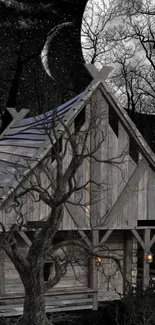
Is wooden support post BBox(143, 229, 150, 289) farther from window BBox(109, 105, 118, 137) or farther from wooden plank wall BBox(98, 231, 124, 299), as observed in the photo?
window BBox(109, 105, 118, 137)

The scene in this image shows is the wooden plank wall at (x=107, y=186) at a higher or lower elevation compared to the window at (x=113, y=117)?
lower

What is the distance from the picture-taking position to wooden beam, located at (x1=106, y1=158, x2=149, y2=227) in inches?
455

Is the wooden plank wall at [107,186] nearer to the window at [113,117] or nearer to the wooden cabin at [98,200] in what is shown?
the wooden cabin at [98,200]

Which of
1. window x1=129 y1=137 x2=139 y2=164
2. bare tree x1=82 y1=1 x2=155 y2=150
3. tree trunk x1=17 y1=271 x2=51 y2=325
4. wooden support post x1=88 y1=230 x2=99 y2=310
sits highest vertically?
bare tree x1=82 y1=1 x2=155 y2=150

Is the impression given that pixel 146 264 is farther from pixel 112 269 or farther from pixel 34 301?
pixel 34 301

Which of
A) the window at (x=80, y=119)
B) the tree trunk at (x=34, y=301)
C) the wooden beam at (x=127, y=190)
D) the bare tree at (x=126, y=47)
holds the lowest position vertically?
the tree trunk at (x=34, y=301)

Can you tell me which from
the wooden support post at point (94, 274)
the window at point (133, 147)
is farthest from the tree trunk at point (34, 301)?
the window at point (133, 147)

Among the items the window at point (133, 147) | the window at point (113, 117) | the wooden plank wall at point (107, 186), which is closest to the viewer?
the wooden plank wall at point (107, 186)

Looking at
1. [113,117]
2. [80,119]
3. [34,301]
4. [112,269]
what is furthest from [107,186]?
[34,301]

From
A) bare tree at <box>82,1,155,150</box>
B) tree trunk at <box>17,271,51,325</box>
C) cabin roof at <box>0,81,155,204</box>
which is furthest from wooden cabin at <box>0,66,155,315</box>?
bare tree at <box>82,1,155,150</box>

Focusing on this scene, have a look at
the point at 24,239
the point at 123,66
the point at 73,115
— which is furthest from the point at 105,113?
the point at 123,66

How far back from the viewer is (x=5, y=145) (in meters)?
13.8

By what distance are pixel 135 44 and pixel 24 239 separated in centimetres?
1607

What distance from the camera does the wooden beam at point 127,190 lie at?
1156 centimetres
